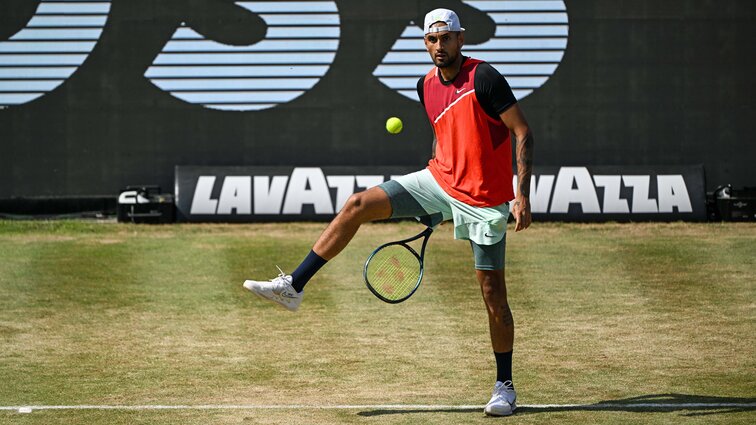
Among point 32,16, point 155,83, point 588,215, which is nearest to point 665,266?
point 588,215

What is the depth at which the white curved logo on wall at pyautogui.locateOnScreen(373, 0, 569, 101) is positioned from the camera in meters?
16.7

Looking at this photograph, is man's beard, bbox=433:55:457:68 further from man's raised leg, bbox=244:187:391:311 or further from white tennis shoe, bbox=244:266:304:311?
white tennis shoe, bbox=244:266:304:311

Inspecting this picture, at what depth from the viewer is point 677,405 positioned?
6.34 meters

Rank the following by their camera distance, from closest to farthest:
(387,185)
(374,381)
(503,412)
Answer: (503,412)
(387,185)
(374,381)

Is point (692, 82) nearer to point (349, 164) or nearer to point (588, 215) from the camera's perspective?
point (588, 215)

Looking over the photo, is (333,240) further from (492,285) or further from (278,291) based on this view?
(492,285)

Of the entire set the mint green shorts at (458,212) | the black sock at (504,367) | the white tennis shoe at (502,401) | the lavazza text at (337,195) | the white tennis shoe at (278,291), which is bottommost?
the lavazza text at (337,195)

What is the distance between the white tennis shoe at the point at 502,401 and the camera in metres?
6.09

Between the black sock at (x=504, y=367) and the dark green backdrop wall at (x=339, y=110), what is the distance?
10399mm

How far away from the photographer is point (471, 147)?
6422mm

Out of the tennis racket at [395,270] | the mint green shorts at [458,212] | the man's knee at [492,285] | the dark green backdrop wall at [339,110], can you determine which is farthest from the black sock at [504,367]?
the dark green backdrop wall at [339,110]

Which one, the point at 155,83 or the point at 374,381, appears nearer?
the point at 374,381

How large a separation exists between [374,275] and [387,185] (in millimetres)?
559

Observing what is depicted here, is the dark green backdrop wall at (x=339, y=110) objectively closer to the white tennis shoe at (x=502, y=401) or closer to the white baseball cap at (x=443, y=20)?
the white baseball cap at (x=443, y=20)
